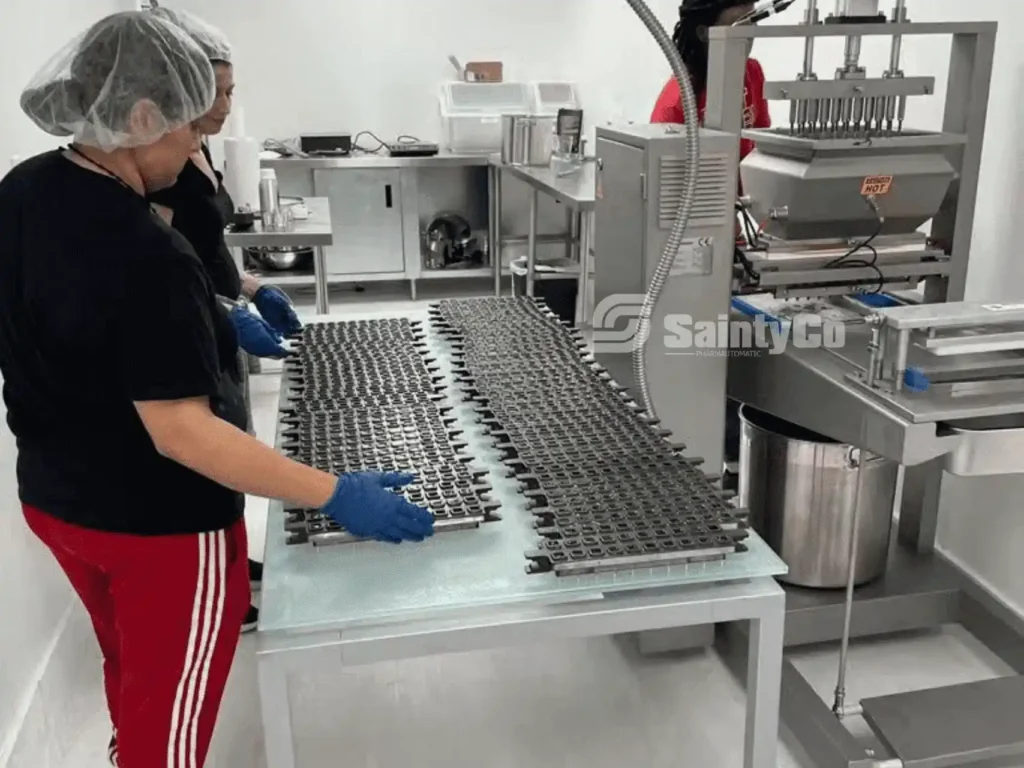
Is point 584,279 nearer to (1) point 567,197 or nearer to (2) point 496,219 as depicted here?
(1) point 567,197

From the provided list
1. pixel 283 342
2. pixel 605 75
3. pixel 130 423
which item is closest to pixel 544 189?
pixel 605 75

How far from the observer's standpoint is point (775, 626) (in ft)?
4.25

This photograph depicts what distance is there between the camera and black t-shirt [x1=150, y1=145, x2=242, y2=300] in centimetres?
207

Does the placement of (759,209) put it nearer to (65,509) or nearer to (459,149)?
(65,509)

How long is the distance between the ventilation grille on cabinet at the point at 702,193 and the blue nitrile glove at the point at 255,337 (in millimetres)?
871

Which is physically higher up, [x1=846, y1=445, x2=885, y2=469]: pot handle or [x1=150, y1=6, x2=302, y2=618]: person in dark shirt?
[x1=150, y1=6, x2=302, y2=618]: person in dark shirt

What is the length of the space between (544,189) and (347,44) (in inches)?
79.1

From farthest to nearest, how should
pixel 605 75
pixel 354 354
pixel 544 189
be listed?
pixel 605 75 < pixel 544 189 < pixel 354 354

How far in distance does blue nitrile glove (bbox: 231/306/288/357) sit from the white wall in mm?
514

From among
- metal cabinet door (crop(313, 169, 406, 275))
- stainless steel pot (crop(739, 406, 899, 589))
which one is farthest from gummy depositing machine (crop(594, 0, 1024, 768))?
metal cabinet door (crop(313, 169, 406, 275))

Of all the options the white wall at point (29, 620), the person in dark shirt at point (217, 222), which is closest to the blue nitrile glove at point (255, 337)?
the person in dark shirt at point (217, 222)

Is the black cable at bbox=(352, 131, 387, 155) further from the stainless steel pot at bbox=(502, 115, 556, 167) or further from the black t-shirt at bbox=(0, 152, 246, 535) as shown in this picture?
the black t-shirt at bbox=(0, 152, 246, 535)

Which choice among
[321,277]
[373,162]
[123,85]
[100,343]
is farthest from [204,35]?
[373,162]

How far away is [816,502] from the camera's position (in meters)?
2.27
